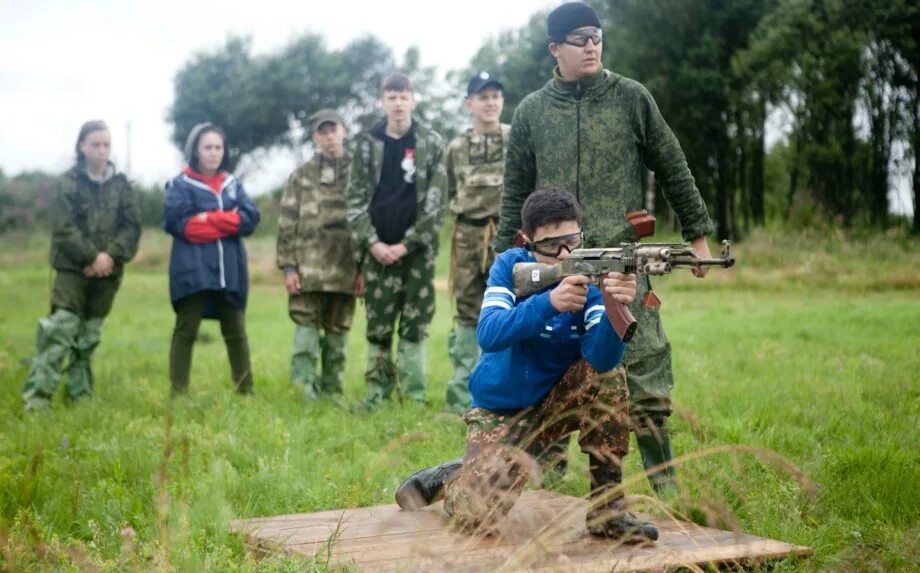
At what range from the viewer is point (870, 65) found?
2119 cm

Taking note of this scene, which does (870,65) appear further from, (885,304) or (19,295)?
(19,295)

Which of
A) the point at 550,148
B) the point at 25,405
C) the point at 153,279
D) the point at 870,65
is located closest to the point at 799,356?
the point at 550,148

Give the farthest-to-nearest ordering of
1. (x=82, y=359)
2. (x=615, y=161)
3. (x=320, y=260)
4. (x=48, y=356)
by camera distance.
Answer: (x=82, y=359) → (x=320, y=260) → (x=48, y=356) → (x=615, y=161)

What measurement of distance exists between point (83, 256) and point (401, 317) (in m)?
2.62

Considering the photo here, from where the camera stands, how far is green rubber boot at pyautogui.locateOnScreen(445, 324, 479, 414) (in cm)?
724

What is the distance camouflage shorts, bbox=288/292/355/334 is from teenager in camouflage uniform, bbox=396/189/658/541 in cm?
402

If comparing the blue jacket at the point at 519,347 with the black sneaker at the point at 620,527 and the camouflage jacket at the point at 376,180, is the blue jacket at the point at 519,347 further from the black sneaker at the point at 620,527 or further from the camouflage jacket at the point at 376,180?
the camouflage jacket at the point at 376,180

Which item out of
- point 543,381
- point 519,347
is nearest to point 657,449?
point 543,381

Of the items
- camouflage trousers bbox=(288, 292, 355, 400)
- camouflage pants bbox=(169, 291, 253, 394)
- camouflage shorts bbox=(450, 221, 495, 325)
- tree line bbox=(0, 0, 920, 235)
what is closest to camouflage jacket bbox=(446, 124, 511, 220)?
camouflage shorts bbox=(450, 221, 495, 325)

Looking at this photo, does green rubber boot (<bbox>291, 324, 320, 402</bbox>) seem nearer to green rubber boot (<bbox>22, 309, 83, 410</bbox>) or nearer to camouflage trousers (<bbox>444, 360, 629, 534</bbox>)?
green rubber boot (<bbox>22, 309, 83, 410</bbox>)

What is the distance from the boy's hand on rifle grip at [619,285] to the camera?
3.53 meters

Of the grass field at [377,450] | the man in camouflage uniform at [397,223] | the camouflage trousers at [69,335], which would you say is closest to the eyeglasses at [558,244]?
the grass field at [377,450]

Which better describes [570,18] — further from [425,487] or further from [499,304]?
[425,487]

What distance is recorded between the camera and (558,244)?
397 centimetres
